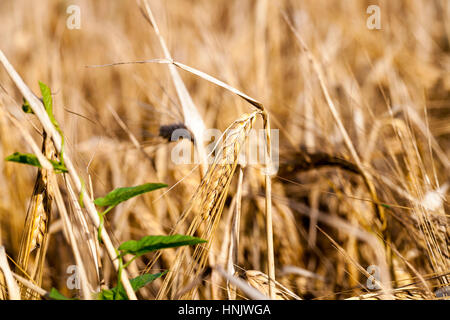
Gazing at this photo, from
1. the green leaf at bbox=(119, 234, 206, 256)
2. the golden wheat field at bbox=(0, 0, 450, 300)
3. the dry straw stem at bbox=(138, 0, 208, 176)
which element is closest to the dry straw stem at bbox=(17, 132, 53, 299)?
the golden wheat field at bbox=(0, 0, 450, 300)

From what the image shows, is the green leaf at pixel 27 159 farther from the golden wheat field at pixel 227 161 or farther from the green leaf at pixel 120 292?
the green leaf at pixel 120 292

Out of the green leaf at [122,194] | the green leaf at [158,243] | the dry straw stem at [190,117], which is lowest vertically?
the green leaf at [158,243]

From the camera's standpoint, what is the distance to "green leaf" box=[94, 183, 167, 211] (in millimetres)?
385

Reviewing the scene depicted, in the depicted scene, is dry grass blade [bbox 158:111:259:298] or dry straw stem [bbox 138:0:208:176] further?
dry straw stem [bbox 138:0:208:176]

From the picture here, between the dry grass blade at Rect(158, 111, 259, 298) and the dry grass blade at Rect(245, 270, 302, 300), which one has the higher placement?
the dry grass blade at Rect(158, 111, 259, 298)

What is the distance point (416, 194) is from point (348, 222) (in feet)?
0.91

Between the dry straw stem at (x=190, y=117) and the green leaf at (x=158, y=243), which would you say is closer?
the green leaf at (x=158, y=243)

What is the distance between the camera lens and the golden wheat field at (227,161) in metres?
0.46

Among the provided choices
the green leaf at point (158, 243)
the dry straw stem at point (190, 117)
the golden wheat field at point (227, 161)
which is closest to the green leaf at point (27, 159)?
the golden wheat field at point (227, 161)

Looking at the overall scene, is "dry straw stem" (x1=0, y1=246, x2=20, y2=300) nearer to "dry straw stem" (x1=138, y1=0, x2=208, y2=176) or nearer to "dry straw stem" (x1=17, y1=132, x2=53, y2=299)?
"dry straw stem" (x1=17, y1=132, x2=53, y2=299)

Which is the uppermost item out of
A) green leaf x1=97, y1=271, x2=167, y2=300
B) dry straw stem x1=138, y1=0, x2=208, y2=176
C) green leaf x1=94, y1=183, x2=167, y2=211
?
dry straw stem x1=138, y1=0, x2=208, y2=176

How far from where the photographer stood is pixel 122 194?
0.40 metres

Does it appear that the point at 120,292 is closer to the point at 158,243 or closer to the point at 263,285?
the point at 158,243

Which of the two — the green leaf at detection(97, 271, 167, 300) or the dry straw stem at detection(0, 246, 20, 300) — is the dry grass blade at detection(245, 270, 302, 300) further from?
the dry straw stem at detection(0, 246, 20, 300)
